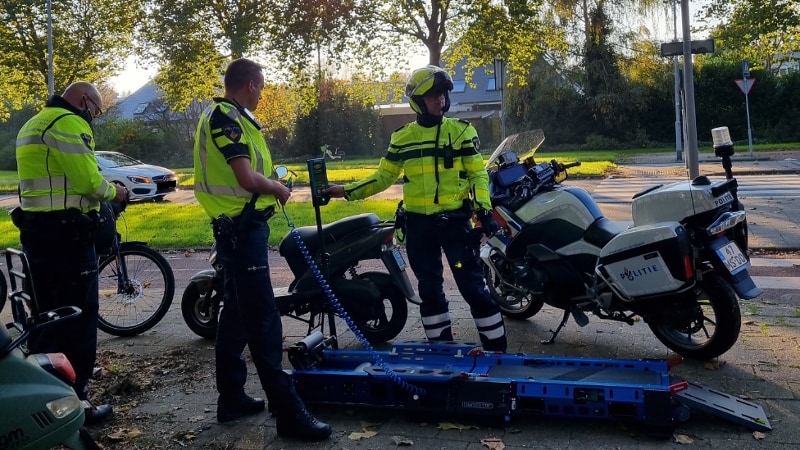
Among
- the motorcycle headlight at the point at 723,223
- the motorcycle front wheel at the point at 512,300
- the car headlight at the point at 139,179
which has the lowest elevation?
the motorcycle front wheel at the point at 512,300

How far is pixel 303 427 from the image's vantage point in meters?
3.99

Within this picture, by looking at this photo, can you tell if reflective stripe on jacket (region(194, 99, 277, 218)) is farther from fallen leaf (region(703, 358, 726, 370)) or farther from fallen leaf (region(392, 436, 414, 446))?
fallen leaf (region(703, 358, 726, 370))

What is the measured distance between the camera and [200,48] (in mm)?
23312

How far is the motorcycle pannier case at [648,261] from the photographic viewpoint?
461 centimetres

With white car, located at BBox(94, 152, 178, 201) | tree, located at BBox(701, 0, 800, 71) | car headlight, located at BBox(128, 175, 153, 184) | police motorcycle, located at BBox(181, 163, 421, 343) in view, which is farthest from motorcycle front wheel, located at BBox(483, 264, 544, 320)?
tree, located at BBox(701, 0, 800, 71)

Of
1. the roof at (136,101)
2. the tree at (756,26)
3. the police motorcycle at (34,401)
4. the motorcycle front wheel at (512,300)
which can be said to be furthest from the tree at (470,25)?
the roof at (136,101)

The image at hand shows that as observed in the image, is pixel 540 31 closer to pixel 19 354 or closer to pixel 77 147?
pixel 77 147

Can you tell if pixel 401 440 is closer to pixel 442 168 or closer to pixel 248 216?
pixel 248 216

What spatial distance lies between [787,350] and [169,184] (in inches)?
660

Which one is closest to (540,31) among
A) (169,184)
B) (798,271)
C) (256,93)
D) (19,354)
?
(169,184)

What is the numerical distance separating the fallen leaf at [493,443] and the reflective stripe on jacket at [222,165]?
1.73m

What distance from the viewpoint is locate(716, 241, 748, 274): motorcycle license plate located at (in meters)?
4.59

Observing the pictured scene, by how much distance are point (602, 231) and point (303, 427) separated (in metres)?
2.56

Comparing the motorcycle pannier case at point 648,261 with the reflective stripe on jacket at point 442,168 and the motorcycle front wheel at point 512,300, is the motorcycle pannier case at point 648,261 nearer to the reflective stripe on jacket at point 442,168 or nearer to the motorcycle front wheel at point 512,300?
the reflective stripe on jacket at point 442,168
